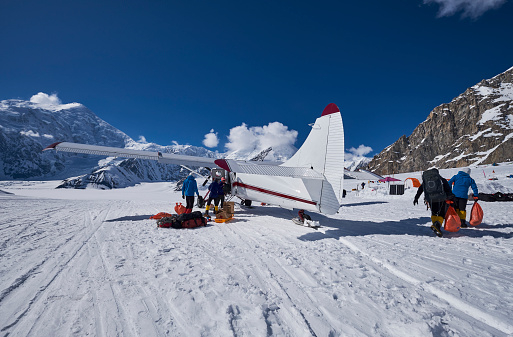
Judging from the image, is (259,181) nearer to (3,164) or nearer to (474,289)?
(474,289)

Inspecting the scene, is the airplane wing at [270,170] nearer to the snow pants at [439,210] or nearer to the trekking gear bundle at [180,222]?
the trekking gear bundle at [180,222]

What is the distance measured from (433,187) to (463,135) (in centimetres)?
16527

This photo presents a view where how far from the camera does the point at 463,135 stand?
121 m

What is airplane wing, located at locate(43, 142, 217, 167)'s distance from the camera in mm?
9148

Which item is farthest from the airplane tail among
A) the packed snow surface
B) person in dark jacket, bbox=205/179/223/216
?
person in dark jacket, bbox=205/179/223/216

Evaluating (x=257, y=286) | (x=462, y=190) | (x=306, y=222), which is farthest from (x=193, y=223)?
(x=462, y=190)

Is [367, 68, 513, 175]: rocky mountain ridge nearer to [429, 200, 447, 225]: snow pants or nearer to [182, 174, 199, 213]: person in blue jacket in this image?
[429, 200, 447, 225]: snow pants

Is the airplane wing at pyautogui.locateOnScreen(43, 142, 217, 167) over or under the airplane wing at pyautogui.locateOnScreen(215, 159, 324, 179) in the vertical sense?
over

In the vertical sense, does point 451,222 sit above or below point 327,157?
below

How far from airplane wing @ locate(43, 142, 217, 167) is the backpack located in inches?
356

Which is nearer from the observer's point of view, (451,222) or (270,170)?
(451,222)

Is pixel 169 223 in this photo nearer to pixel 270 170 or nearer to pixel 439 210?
pixel 270 170

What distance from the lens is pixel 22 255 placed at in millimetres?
3768

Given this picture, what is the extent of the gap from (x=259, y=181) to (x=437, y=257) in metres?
5.47
